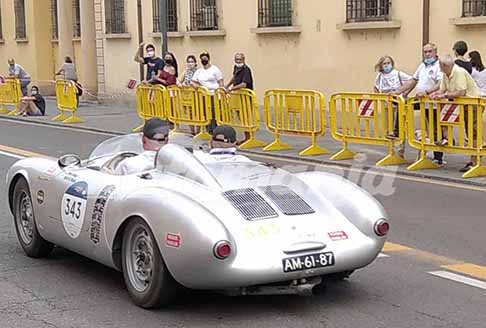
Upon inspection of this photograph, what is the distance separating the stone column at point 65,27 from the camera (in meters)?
29.8

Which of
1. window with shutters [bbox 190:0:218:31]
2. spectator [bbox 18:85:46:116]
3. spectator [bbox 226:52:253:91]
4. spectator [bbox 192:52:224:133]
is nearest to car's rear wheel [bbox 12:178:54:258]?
spectator [bbox 226:52:253:91]

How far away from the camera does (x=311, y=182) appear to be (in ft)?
21.1

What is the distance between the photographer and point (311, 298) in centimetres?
607

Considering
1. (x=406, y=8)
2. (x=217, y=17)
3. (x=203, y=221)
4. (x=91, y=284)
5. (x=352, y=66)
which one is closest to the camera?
(x=203, y=221)

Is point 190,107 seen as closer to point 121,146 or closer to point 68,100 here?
point 68,100

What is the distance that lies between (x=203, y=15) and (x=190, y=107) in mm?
6798

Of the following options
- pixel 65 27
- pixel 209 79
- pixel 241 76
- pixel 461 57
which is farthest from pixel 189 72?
pixel 65 27

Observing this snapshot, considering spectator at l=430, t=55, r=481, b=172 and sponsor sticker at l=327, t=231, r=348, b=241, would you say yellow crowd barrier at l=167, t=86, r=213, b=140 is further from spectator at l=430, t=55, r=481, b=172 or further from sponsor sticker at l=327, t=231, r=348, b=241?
sponsor sticker at l=327, t=231, r=348, b=241

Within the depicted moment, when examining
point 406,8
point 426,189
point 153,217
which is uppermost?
point 406,8

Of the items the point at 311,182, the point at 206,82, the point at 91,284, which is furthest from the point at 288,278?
the point at 206,82

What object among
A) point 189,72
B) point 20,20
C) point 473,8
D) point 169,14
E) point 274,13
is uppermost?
point 20,20

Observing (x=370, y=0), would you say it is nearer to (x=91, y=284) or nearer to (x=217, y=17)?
(x=217, y=17)

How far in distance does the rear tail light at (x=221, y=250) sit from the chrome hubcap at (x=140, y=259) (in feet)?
1.90

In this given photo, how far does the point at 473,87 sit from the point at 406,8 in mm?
5236
